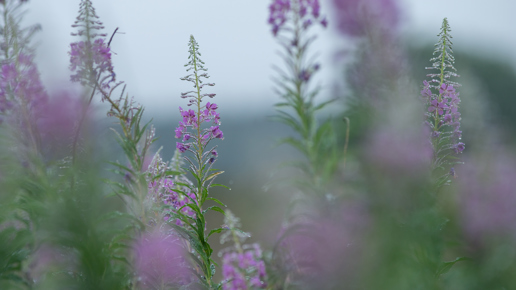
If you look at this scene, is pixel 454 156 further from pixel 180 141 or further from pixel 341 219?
pixel 180 141

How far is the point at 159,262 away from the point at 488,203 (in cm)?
185

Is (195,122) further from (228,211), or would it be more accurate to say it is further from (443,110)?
(443,110)

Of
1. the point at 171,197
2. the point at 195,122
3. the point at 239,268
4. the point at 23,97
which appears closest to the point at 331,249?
the point at 239,268

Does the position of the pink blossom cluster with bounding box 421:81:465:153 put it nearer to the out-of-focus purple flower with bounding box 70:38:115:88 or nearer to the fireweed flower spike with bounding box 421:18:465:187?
the fireweed flower spike with bounding box 421:18:465:187

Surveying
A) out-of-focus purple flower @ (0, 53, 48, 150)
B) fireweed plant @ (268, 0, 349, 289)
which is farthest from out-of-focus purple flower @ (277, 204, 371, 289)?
out-of-focus purple flower @ (0, 53, 48, 150)

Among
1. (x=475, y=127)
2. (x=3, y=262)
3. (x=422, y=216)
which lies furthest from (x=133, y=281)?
(x=475, y=127)

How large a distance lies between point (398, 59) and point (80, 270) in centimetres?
208

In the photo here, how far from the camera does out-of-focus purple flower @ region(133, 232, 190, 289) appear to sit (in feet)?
10.00

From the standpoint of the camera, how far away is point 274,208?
3.29 meters

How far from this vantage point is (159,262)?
3.13 meters

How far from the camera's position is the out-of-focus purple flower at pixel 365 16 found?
9.04 ft

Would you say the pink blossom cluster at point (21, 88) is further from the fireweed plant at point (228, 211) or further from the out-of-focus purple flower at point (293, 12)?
the out-of-focus purple flower at point (293, 12)

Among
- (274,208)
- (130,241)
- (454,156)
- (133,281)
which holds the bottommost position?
(133,281)

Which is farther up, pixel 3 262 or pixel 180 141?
pixel 180 141
